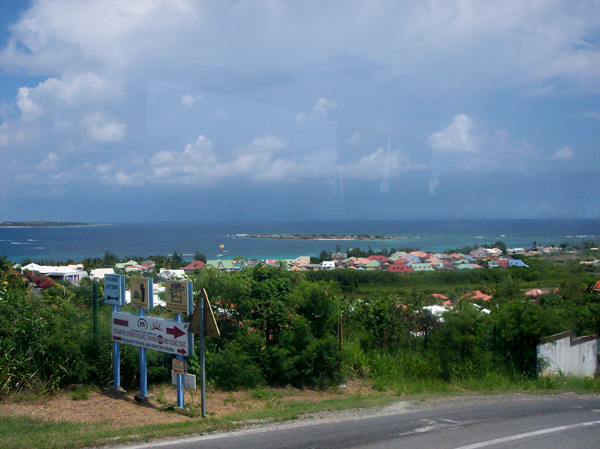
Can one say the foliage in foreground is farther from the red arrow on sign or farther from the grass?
the red arrow on sign

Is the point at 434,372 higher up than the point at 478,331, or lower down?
lower down

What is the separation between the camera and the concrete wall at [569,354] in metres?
12.8

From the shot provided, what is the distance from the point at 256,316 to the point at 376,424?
143 inches

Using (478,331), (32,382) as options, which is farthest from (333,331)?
(32,382)

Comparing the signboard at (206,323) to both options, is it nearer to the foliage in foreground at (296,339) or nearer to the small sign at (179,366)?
the small sign at (179,366)

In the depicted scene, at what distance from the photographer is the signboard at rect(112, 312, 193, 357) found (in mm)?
7703

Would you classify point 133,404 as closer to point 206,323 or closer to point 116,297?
point 116,297

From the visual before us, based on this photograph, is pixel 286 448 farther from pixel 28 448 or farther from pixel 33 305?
pixel 33 305

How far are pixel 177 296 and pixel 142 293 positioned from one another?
0.78 m

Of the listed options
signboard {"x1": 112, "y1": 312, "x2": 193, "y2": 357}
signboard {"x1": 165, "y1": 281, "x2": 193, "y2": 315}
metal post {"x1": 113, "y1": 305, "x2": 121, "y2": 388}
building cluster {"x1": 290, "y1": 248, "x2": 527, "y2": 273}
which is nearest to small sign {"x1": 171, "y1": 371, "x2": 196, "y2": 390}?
signboard {"x1": 112, "y1": 312, "x2": 193, "y2": 357}

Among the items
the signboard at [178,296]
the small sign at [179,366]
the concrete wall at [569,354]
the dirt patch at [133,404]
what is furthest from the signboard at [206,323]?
the concrete wall at [569,354]

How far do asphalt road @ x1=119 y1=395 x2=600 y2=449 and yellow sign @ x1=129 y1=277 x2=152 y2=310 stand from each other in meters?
2.72

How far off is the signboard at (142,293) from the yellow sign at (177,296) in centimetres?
35

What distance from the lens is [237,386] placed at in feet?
30.5
